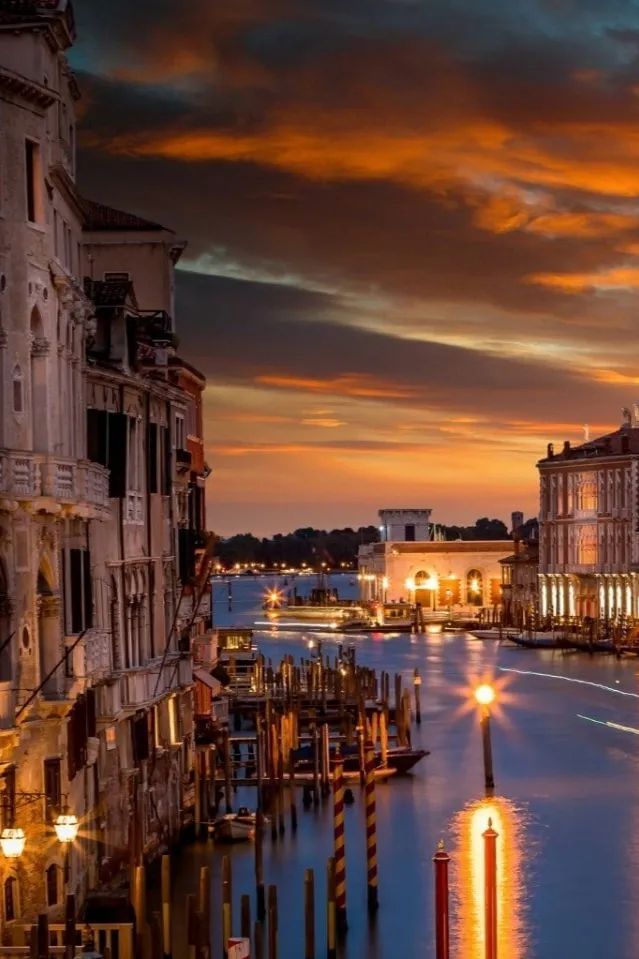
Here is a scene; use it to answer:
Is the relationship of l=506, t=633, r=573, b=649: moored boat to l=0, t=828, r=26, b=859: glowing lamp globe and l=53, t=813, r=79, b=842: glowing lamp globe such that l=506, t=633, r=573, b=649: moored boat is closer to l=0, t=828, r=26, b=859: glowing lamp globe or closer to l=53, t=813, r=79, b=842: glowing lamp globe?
l=53, t=813, r=79, b=842: glowing lamp globe

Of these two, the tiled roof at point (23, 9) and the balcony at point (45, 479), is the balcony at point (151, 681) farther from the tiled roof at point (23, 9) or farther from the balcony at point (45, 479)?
the tiled roof at point (23, 9)

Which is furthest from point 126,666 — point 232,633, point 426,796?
point 232,633

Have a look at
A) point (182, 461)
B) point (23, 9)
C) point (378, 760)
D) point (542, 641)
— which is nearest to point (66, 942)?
point (23, 9)

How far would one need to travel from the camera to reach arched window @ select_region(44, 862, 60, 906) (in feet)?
52.5

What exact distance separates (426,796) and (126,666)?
12.6 metres

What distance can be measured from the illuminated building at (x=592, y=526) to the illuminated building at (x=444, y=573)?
1716cm

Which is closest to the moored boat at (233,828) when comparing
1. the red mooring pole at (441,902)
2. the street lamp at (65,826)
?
the red mooring pole at (441,902)

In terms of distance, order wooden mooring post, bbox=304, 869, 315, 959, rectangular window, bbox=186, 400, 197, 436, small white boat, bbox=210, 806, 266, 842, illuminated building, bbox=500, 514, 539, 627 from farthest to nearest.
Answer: illuminated building, bbox=500, 514, 539, 627 < rectangular window, bbox=186, 400, 197, 436 < small white boat, bbox=210, 806, 266, 842 < wooden mooring post, bbox=304, 869, 315, 959

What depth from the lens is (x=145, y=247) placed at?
2691 centimetres

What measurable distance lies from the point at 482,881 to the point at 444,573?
80.6 m

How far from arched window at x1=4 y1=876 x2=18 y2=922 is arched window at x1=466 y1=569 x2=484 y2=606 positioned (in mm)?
90197

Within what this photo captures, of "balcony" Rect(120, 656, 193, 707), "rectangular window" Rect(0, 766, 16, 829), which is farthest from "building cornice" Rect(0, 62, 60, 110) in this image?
"balcony" Rect(120, 656, 193, 707)

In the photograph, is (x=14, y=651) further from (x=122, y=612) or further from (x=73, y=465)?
(x=122, y=612)

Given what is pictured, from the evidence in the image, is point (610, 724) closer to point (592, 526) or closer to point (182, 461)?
point (182, 461)
